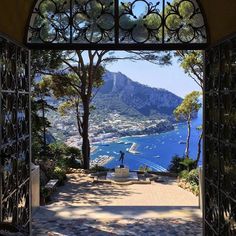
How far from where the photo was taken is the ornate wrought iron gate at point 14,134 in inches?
140

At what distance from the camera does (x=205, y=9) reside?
4.36m

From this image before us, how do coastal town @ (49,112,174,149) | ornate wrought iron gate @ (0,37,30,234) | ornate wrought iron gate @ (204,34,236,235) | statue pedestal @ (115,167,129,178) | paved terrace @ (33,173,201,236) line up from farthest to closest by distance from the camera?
coastal town @ (49,112,174,149), statue pedestal @ (115,167,129,178), paved terrace @ (33,173,201,236), ornate wrought iron gate @ (0,37,30,234), ornate wrought iron gate @ (204,34,236,235)

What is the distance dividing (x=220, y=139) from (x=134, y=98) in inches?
1317

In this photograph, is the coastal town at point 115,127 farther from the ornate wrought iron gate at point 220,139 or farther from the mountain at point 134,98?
the ornate wrought iron gate at point 220,139

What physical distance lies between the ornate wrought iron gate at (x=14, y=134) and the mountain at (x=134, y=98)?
3029 cm

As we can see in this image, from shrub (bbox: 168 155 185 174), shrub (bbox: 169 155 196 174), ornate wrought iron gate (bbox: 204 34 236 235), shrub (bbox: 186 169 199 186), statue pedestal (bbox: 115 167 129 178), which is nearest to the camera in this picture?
ornate wrought iron gate (bbox: 204 34 236 235)

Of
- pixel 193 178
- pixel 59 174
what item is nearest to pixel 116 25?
pixel 193 178

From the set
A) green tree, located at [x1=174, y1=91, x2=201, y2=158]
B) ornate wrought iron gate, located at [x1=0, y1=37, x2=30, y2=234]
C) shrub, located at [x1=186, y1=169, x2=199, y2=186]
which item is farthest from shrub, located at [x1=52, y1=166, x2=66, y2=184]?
ornate wrought iron gate, located at [x1=0, y1=37, x2=30, y2=234]

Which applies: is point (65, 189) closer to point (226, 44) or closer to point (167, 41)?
point (167, 41)

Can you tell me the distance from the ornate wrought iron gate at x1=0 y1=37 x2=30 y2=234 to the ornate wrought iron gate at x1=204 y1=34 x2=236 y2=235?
1.76 m

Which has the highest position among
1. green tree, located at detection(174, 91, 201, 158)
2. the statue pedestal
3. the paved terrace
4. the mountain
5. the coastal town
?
the mountain

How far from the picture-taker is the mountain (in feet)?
117

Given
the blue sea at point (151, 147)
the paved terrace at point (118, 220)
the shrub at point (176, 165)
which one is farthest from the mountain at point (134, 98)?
the paved terrace at point (118, 220)

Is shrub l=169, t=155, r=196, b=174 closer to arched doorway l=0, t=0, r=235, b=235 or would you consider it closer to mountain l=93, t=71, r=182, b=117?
arched doorway l=0, t=0, r=235, b=235
